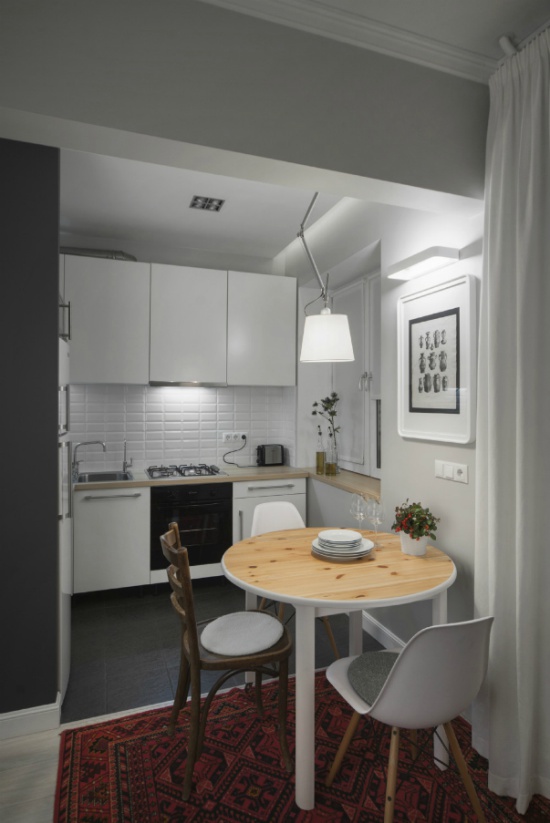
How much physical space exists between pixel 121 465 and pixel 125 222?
Answer: 1.95 metres

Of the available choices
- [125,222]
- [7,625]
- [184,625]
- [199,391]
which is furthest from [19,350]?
[199,391]

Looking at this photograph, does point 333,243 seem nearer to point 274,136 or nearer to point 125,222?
point 125,222

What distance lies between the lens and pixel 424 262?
2.33 metres

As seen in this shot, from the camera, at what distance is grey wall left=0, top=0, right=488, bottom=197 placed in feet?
5.04

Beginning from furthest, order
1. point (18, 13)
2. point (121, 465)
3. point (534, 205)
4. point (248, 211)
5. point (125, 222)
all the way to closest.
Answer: point (121, 465) → point (125, 222) → point (248, 211) → point (534, 205) → point (18, 13)

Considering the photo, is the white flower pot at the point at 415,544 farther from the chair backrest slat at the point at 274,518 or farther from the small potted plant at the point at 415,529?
the chair backrest slat at the point at 274,518

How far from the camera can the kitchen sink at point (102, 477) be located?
12.8 ft

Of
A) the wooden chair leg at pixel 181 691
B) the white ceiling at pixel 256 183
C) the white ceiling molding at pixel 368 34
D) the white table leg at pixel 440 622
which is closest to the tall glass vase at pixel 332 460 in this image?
the white ceiling at pixel 256 183

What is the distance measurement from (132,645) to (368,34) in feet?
10.9

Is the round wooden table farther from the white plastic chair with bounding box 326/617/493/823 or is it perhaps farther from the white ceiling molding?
the white ceiling molding

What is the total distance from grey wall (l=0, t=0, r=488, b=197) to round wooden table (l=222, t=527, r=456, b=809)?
158 centimetres

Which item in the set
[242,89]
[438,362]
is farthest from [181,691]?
[242,89]

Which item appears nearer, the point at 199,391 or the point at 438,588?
the point at 438,588

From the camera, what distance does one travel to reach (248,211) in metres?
3.50
